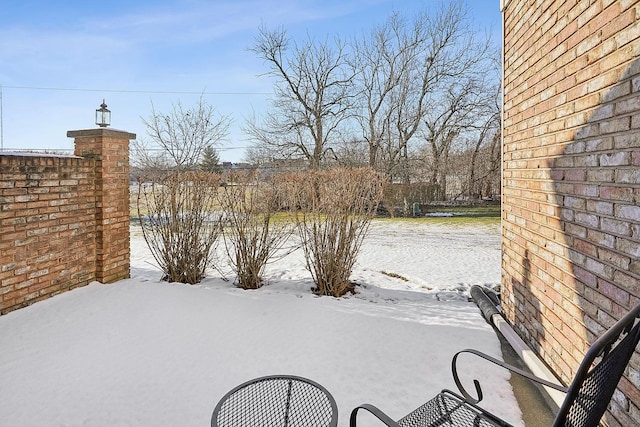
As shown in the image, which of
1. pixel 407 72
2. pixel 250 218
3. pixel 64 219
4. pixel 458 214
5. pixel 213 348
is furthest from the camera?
pixel 407 72

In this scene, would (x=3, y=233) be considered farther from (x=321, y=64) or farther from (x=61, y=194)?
(x=321, y=64)

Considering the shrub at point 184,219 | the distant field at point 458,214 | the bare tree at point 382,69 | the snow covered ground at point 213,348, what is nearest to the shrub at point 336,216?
the snow covered ground at point 213,348

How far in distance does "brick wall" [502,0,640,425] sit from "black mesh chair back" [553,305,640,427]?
64 centimetres

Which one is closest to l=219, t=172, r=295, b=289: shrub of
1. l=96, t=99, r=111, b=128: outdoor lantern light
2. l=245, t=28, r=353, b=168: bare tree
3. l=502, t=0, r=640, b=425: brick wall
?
l=96, t=99, r=111, b=128: outdoor lantern light

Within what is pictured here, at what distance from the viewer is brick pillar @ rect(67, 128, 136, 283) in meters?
4.14

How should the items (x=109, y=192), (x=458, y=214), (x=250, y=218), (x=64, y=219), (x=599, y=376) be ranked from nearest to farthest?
(x=599, y=376) → (x=64, y=219) → (x=109, y=192) → (x=250, y=218) → (x=458, y=214)

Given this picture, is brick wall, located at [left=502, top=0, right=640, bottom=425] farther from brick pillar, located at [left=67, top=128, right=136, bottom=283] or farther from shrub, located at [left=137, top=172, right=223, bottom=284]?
brick pillar, located at [left=67, top=128, right=136, bottom=283]

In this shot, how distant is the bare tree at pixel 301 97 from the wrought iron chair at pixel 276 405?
585 inches

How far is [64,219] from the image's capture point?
12.3 feet

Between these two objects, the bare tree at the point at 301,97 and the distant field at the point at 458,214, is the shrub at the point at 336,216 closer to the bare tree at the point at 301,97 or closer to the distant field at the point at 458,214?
the distant field at the point at 458,214

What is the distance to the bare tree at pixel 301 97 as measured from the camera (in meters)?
16.7

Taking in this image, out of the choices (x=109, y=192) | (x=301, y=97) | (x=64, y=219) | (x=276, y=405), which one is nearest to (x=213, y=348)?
(x=276, y=405)

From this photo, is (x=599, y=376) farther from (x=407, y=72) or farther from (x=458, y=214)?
(x=407, y=72)

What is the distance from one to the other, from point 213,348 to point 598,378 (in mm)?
2705
